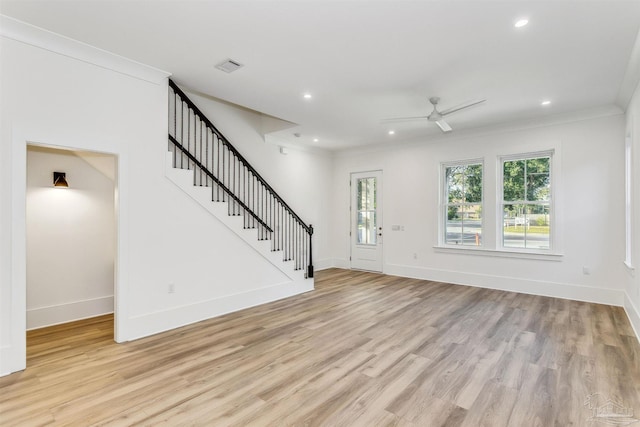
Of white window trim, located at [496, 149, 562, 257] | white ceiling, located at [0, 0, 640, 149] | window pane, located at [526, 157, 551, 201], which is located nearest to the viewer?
white ceiling, located at [0, 0, 640, 149]

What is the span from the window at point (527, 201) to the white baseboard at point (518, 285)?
0.64 metres

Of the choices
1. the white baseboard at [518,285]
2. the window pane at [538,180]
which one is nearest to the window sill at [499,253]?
the white baseboard at [518,285]

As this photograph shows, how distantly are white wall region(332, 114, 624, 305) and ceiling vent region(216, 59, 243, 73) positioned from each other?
14.4 feet

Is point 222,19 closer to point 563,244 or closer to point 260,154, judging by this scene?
point 260,154

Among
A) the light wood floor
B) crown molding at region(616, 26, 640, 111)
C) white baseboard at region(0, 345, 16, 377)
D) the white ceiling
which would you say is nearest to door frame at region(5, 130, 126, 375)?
white baseboard at region(0, 345, 16, 377)

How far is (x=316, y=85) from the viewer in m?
4.00

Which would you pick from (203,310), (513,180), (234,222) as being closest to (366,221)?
(513,180)

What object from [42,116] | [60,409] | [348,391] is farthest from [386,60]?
[60,409]

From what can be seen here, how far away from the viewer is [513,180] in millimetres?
5738

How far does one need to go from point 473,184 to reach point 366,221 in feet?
8.31

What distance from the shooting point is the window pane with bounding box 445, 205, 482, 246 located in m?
6.12

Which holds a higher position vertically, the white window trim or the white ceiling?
the white ceiling

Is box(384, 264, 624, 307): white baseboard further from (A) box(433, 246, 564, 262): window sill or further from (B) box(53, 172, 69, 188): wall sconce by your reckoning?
(B) box(53, 172, 69, 188): wall sconce

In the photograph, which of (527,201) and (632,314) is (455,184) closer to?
(527,201)
